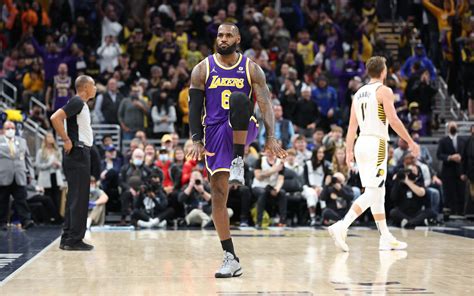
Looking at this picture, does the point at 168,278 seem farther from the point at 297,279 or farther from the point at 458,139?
the point at 458,139

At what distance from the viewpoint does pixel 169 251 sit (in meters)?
11.1

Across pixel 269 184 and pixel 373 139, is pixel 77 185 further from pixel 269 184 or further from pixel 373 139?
pixel 269 184

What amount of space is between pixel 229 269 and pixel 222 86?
1.58m

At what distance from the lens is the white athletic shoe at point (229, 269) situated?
823cm

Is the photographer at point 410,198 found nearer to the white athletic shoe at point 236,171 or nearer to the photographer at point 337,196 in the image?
the photographer at point 337,196

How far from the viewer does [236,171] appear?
8227 mm

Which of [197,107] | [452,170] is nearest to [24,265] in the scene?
[197,107]

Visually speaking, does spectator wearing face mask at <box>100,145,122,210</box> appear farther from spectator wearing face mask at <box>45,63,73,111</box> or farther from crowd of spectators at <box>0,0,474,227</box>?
spectator wearing face mask at <box>45,63,73,111</box>

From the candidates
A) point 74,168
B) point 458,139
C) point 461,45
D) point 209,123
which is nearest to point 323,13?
point 461,45

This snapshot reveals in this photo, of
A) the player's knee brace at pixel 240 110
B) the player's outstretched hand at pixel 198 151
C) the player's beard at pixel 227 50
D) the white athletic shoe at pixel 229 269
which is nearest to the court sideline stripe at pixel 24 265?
the white athletic shoe at pixel 229 269

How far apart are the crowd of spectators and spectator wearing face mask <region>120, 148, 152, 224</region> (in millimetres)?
25

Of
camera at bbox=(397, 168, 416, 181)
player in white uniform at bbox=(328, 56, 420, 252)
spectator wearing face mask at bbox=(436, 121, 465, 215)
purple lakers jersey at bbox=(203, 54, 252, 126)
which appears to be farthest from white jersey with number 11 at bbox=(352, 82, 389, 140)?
spectator wearing face mask at bbox=(436, 121, 465, 215)

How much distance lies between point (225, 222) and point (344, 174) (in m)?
9.17

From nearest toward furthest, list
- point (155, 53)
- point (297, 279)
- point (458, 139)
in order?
point (297, 279) → point (458, 139) → point (155, 53)
